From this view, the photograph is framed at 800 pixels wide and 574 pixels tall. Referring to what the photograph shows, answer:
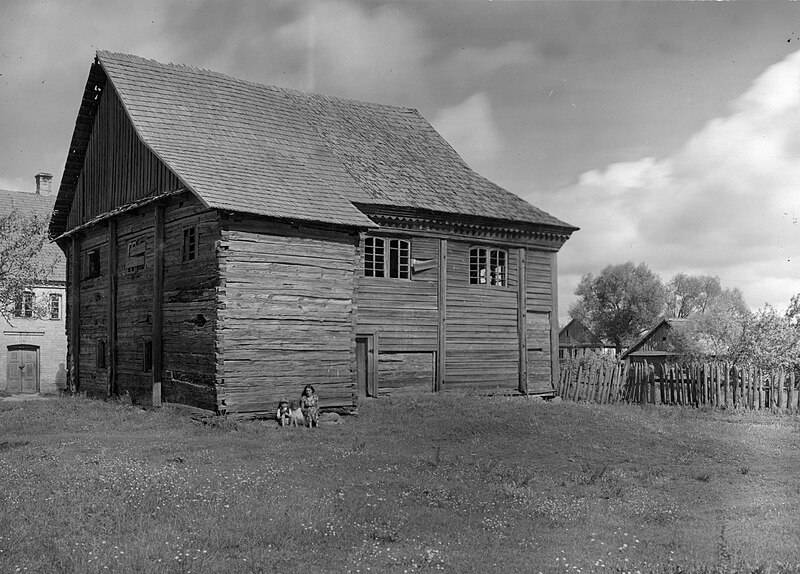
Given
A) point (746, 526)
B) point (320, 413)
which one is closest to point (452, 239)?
point (320, 413)

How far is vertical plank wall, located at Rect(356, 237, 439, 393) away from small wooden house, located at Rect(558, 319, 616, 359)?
43218 millimetres

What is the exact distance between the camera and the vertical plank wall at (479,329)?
2622cm

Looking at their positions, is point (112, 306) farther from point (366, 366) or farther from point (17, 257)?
point (17, 257)

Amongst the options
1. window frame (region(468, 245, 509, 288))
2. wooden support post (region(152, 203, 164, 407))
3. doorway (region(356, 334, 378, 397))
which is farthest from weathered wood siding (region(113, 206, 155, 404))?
window frame (region(468, 245, 509, 288))

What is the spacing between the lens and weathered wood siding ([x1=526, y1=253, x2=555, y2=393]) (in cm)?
2825

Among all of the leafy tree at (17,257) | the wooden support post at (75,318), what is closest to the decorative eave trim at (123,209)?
the wooden support post at (75,318)

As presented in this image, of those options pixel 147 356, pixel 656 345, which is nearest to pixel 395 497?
pixel 147 356

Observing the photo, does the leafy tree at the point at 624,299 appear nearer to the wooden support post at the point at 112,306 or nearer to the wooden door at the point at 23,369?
the wooden door at the point at 23,369

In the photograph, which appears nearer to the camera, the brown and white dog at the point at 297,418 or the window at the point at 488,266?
the brown and white dog at the point at 297,418

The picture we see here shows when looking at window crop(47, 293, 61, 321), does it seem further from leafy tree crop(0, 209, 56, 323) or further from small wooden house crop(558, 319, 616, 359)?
small wooden house crop(558, 319, 616, 359)

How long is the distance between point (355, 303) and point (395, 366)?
13.3 ft

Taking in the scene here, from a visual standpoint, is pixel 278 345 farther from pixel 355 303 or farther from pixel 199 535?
pixel 199 535

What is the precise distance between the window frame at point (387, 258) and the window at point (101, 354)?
8.99 meters

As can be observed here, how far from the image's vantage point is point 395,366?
24953mm
